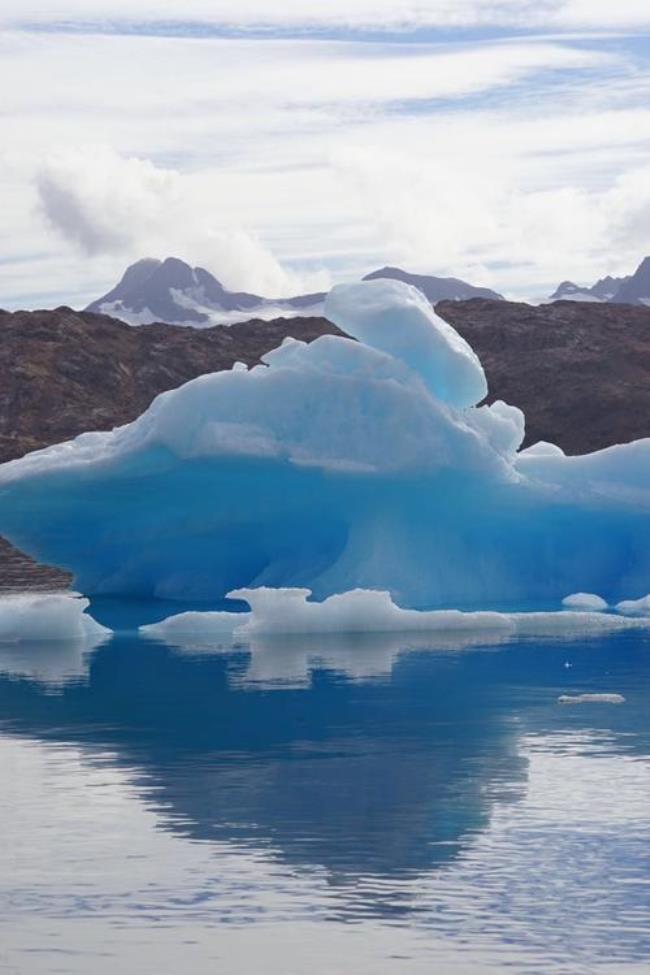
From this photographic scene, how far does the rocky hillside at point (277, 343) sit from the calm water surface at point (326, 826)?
6337 centimetres

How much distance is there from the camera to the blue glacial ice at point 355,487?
29.8 meters

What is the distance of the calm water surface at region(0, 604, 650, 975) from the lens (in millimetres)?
8906

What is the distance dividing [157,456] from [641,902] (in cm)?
2115

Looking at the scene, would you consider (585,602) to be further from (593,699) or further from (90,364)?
(90,364)

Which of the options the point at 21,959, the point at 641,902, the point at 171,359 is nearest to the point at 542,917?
the point at 641,902

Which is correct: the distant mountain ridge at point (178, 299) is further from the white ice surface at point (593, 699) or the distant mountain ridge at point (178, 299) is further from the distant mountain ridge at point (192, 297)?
the white ice surface at point (593, 699)

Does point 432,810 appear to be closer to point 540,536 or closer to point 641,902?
point 641,902

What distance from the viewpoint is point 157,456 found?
30094mm

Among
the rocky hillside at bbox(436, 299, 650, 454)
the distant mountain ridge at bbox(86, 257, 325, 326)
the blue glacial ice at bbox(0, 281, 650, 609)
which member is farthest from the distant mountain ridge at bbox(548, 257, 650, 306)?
the blue glacial ice at bbox(0, 281, 650, 609)

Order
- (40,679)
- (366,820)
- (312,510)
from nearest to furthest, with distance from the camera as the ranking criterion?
(366,820) → (40,679) → (312,510)

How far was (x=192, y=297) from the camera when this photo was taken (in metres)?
172

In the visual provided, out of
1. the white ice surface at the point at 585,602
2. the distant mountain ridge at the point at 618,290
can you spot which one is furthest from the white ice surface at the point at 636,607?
the distant mountain ridge at the point at 618,290

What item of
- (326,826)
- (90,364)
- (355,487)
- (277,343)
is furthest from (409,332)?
(277,343)

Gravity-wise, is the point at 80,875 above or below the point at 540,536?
below
